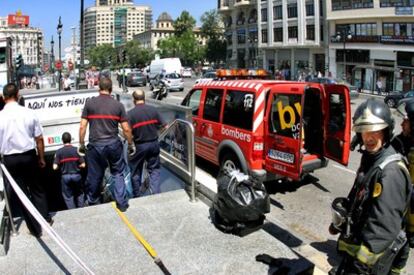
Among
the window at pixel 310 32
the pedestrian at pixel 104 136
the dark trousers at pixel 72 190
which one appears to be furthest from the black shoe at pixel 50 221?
the window at pixel 310 32

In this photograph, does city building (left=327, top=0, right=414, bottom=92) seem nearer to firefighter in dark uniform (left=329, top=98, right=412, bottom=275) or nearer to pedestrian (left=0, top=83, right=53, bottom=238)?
pedestrian (left=0, top=83, right=53, bottom=238)

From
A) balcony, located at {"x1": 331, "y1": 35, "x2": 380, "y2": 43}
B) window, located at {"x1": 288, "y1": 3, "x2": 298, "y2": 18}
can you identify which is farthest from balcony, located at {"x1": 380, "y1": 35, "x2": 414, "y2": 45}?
window, located at {"x1": 288, "y1": 3, "x2": 298, "y2": 18}

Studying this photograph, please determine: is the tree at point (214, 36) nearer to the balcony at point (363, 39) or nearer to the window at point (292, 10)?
the window at point (292, 10)

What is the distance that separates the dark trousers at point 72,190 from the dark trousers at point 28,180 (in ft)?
8.54

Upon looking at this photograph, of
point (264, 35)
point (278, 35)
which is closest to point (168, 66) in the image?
point (278, 35)

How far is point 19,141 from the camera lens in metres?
4.88

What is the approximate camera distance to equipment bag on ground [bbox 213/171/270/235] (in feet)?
16.5

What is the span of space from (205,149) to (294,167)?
2898mm

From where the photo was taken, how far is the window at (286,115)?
7430mm

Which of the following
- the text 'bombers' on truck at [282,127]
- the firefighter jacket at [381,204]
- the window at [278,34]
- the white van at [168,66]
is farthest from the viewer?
the window at [278,34]

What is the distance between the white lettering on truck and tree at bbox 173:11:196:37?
101m

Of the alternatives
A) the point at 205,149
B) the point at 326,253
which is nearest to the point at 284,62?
the point at 205,149

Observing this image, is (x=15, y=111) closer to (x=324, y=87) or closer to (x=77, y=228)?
(x=77, y=228)

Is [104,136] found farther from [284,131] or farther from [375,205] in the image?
[375,205]
